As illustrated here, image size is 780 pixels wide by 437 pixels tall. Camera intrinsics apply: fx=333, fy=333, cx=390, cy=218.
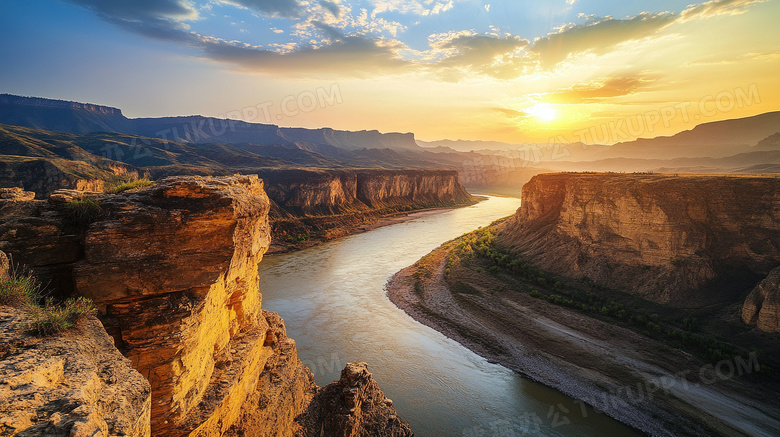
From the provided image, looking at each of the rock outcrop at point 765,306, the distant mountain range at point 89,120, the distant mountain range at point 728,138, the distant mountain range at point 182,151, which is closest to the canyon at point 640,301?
the rock outcrop at point 765,306

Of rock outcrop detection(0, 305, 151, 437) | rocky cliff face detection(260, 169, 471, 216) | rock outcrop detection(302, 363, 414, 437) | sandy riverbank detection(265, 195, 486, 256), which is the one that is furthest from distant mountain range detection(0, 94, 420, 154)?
rock outcrop detection(0, 305, 151, 437)

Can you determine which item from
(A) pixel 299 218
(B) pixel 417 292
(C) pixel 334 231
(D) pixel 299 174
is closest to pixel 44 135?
(D) pixel 299 174

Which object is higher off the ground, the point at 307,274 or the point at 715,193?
the point at 715,193

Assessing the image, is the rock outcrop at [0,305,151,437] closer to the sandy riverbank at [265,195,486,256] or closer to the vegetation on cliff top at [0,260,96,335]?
the vegetation on cliff top at [0,260,96,335]

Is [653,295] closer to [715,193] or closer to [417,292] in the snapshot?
[715,193]

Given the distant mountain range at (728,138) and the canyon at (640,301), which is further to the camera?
the distant mountain range at (728,138)

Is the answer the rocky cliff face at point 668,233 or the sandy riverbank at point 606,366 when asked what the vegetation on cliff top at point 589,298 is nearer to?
the sandy riverbank at point 606,366
